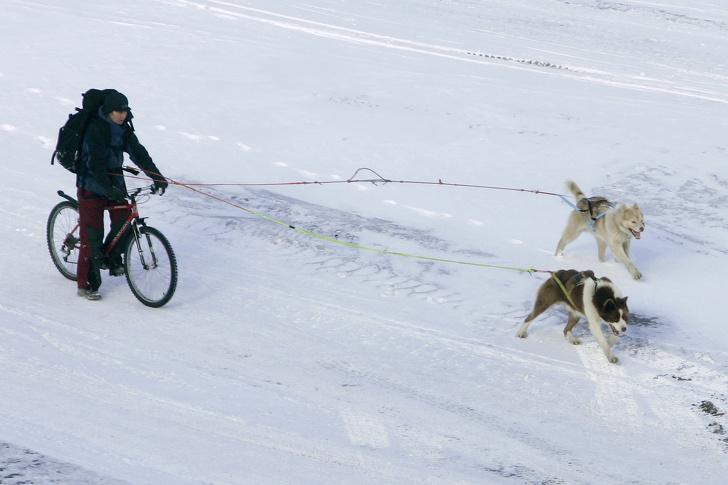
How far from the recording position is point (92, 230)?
567cm

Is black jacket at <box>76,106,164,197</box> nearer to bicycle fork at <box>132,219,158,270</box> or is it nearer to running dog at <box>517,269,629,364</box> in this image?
bicycle fork at <box>132,219,158,270</box>

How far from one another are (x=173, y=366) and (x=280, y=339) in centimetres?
84

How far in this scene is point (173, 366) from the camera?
16.4 feet

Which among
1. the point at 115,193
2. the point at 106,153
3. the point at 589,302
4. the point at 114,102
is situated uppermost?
the point at 114,102

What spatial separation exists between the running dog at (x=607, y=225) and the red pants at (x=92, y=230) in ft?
13.1

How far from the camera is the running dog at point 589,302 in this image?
520 centimetres

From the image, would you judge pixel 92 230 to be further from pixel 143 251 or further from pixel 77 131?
pixel 77 131

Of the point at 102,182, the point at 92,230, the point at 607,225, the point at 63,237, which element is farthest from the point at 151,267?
the point at 607,225

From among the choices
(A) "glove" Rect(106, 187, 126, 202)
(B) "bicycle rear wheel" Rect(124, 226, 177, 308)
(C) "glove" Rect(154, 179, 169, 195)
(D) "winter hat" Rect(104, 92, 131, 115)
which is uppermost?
(D) "winter hat" Rect(104, 92, 131, 115)

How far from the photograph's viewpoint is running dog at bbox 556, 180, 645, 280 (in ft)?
21.6

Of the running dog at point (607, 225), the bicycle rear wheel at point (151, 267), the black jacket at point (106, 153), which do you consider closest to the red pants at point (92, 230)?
the black jacket at point (106, 153)

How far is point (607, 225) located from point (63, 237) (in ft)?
15.5

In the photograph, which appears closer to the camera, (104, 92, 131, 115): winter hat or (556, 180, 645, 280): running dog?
(104, 92, 131, 115): winter hat

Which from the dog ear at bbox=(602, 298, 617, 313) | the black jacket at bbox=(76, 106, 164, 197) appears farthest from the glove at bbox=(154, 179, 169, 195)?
the dog ear at bbox=(602, 298, 617, 313)
